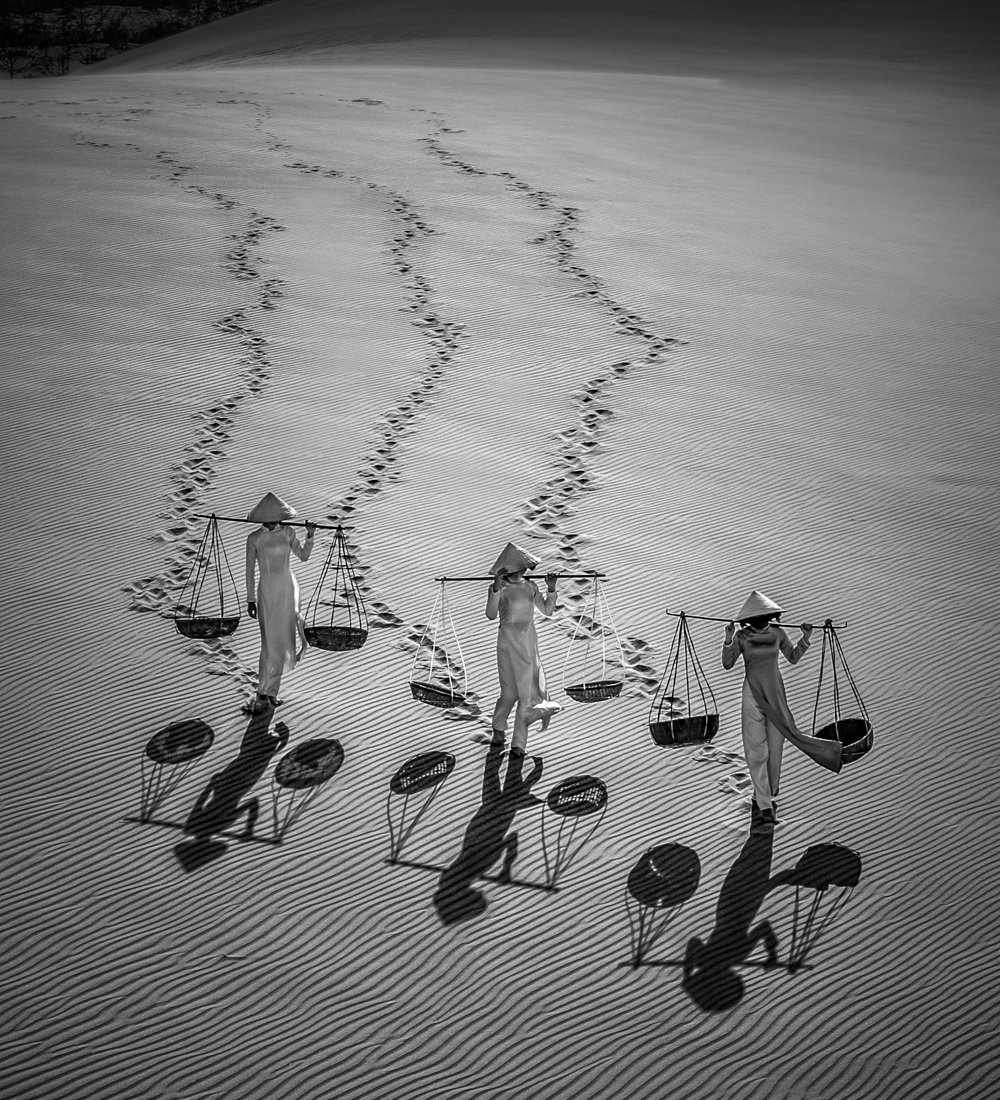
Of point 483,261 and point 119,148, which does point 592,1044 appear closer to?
point 483,261

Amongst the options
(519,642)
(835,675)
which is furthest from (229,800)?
(835,675)

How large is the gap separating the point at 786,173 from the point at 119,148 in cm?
1577

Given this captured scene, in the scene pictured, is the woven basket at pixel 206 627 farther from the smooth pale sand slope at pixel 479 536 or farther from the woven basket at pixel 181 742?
the woven basket at pixel 181 742

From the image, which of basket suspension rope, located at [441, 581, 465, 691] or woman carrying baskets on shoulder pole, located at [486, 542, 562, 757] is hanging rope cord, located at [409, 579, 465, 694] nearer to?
basket suspension rope, located at [441, 581, 465, 691]

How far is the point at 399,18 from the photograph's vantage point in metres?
46.3

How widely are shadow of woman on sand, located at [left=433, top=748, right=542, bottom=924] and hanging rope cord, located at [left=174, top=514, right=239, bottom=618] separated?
3132 mm

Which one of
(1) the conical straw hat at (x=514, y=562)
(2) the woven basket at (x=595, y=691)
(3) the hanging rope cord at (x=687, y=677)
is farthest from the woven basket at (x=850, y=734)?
(1) the conical straw hat at (x=514, y=562)

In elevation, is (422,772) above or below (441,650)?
below

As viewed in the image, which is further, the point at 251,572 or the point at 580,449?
the point at 580,449

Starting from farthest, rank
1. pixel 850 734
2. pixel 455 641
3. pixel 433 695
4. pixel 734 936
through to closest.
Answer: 1. pixel 455 641
2. pixel 433 695
3. pixel 850 734
4. pixel 734 936

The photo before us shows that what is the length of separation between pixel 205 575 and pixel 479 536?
294 cm

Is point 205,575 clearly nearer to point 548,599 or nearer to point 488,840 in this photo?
point 548,599

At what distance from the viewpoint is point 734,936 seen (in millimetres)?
7180

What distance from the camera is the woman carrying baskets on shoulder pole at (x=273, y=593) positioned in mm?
9203
